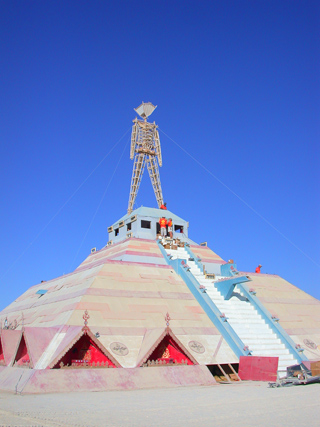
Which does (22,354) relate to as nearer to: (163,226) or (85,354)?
(85,354)

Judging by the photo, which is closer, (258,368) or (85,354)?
(85,354)

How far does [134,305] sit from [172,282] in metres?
4.73

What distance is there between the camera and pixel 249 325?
1011 inches

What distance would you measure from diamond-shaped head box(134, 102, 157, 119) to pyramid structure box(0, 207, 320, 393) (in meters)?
17.4

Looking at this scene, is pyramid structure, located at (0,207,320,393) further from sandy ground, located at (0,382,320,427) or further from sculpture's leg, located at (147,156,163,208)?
sculpture's leg, located at (147,156,163,208)

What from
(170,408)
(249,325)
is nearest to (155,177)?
(249,325)

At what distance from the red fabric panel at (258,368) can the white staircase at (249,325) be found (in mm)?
1422

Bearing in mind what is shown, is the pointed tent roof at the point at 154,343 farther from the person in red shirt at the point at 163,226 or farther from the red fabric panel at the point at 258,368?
the person in red shirt at the point at 163,226

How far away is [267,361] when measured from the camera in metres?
20.2

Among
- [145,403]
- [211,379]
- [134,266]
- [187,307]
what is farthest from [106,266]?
[145,403]

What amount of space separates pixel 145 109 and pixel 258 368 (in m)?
32.8

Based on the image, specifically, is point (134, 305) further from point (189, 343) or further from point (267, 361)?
point (267, 361)

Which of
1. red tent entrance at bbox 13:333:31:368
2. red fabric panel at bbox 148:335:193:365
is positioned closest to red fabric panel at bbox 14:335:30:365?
red tent entrance at bbox 13:333:31:368

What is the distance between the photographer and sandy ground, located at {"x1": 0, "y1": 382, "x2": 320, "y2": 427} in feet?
33.1
